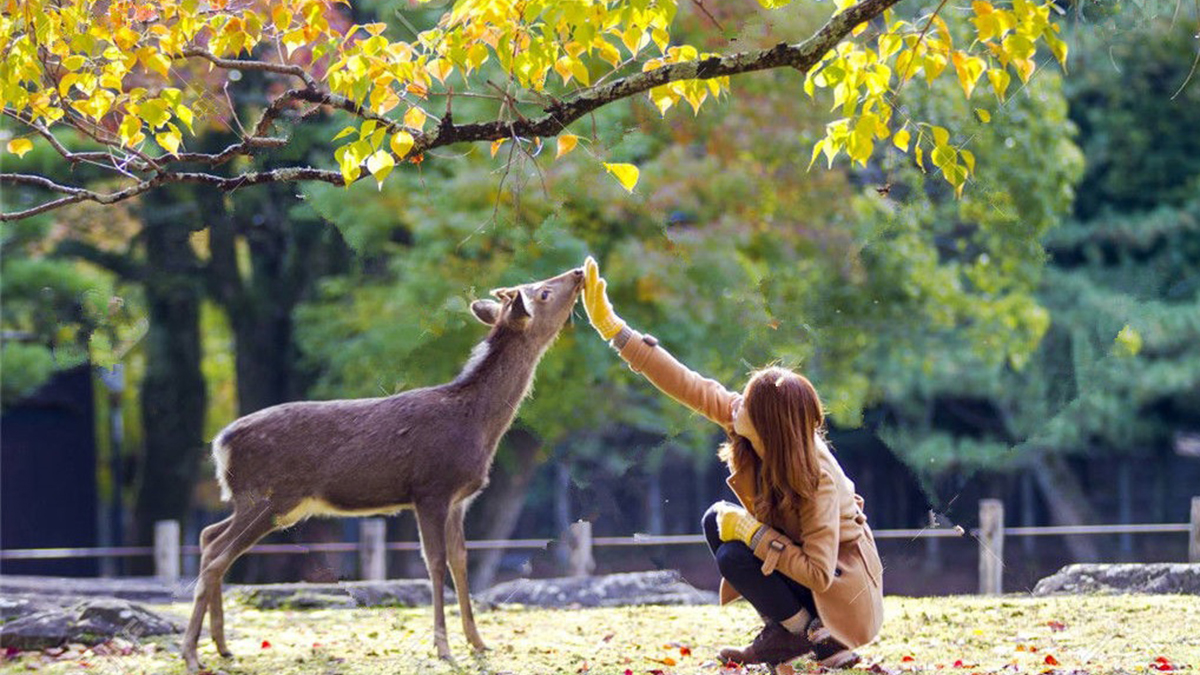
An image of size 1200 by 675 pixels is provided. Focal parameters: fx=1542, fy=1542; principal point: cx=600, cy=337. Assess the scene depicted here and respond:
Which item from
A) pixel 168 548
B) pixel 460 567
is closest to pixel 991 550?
pixel 460 567

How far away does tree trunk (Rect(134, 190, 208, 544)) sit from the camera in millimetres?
14023

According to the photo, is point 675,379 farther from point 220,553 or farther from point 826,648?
point 220,553

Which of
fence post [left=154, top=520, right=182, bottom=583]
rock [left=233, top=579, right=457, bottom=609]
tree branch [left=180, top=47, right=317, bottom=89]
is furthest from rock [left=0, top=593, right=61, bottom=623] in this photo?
fence post [left=154, top=520, right=182, bottom=583]

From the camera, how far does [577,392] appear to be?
1166 cm

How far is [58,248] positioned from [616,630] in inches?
352

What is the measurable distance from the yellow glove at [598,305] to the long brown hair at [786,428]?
727 mm

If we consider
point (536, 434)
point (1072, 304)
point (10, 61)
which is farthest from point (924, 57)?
point (1072, 304)

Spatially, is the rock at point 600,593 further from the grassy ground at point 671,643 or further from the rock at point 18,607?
the rock at point 18,607

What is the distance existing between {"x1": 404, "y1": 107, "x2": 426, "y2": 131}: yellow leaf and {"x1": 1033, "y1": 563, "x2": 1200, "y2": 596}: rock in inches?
157

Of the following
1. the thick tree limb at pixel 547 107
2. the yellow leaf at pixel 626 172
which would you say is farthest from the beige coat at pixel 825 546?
the thick tree limb at pixel 547 107

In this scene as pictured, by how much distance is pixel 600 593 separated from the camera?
8.30 meters

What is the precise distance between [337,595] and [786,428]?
4.51m

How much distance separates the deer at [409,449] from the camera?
5.98m

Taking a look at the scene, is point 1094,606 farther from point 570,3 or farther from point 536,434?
point 536,434
